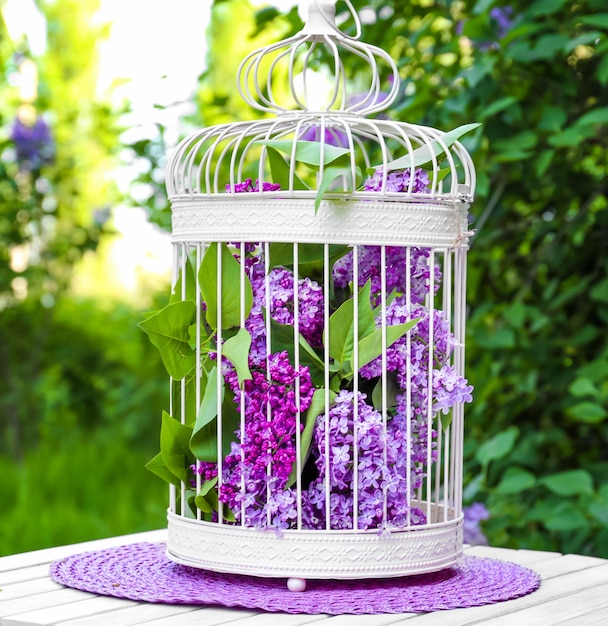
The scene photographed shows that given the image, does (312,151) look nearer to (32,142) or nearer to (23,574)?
(23,574)

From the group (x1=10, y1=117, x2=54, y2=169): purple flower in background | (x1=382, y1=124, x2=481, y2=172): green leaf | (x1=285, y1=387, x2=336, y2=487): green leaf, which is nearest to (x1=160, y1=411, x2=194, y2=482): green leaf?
(x1=285, y1=387, x2=336, y2=487): green leaf

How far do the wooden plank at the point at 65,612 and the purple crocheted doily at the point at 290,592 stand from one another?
3cm

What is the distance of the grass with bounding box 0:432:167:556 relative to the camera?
3.63m

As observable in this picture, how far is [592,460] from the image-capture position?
2.92 meters

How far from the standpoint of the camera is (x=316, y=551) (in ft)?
5.38

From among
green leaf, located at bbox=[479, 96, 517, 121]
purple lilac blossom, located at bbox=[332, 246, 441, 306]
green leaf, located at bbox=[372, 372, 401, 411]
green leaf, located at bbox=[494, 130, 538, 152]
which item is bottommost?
green leaf, located at bbox=[372, 372, 401, 411]

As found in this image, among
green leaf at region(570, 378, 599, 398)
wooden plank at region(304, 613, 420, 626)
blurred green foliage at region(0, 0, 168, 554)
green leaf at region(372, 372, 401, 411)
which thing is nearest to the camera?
wooden plank at region(304, 613, 420, 626)

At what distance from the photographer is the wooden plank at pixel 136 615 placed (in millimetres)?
1496

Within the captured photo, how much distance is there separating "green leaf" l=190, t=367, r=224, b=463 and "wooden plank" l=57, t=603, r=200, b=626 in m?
0.25

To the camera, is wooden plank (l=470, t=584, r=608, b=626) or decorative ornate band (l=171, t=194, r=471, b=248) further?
decorative ornate band (l=171, t=194, r=471, b=248)

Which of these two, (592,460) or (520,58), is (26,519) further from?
(520,58)

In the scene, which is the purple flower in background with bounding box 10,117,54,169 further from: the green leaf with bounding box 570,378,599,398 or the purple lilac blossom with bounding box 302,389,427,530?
the purple lilac blossom with bounding box 302,389,427,530

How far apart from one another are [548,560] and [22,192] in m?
3.26

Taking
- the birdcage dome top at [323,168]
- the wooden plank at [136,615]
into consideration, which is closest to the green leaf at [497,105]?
the birdcage dome top at [323,168]
